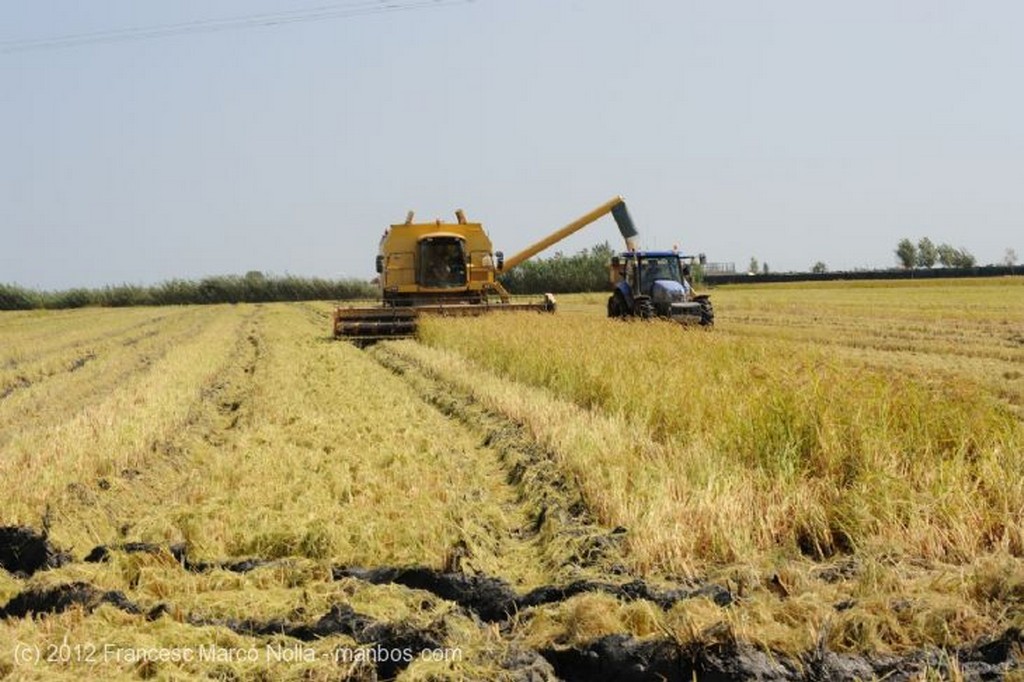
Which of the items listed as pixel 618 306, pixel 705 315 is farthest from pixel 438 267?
pixel 705 315

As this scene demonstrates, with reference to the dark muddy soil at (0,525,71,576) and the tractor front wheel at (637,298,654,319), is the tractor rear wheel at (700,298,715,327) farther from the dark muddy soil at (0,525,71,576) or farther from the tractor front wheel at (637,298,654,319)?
the dark muddy soil at (0,525,71,576)

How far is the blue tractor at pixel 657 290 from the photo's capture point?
798 inches

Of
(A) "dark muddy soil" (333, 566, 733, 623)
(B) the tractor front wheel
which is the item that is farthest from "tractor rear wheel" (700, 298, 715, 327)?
(A) "dark muddy soil" (333, 566, 733, 623)

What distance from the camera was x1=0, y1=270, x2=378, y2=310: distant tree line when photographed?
6600cm

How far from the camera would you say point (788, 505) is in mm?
5723

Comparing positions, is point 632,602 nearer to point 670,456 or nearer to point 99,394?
point 670,456

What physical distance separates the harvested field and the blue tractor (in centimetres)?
901

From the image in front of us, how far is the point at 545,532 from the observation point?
19.4 ft

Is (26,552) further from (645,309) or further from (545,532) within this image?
(645,309)

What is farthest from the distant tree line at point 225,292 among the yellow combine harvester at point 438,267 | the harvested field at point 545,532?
the harvested field at point 545,532

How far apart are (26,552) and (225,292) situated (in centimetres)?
6344

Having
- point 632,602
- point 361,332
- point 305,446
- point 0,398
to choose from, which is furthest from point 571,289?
point 632,602

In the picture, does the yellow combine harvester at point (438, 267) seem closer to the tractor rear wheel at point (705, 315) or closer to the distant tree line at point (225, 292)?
the tractor rear wheel at point (705, 315)

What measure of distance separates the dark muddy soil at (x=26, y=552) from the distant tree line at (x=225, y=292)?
59934 millimetres
